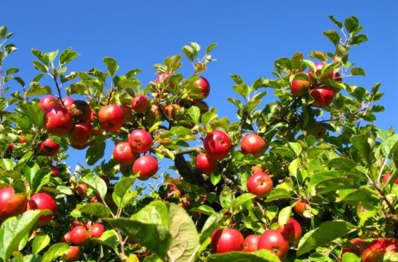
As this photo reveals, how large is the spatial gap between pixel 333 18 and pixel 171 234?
10.1 feet

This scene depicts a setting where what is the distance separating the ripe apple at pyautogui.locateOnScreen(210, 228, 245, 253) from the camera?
253 centimetres

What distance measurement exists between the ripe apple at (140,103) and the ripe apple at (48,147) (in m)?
0.76

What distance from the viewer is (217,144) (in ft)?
11.0

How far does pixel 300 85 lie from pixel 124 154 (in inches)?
61.0

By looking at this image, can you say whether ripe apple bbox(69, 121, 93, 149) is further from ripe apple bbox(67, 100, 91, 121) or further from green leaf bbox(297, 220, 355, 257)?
green leaf bbox(297, 220, 355, 257)

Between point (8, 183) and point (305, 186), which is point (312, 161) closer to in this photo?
point (305, 186)

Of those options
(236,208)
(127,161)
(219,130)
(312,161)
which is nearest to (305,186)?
(312,161)

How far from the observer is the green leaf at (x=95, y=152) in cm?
382

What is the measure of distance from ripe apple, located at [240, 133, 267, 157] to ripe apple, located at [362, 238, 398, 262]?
5.08 ft

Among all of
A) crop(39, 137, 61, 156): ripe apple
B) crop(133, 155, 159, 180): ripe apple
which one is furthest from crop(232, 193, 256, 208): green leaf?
crop(39, 137, 61, 156): ripe apple

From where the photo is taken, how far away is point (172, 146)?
345cm

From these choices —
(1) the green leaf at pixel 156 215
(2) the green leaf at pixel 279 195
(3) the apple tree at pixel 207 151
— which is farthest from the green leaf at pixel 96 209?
(2) the green leaf at pixel 279 195

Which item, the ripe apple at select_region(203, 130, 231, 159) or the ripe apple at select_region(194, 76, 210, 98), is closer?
the ripe apple at select_region(203, 130, 231, 159)

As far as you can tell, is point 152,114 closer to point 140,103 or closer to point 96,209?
point 140,103
